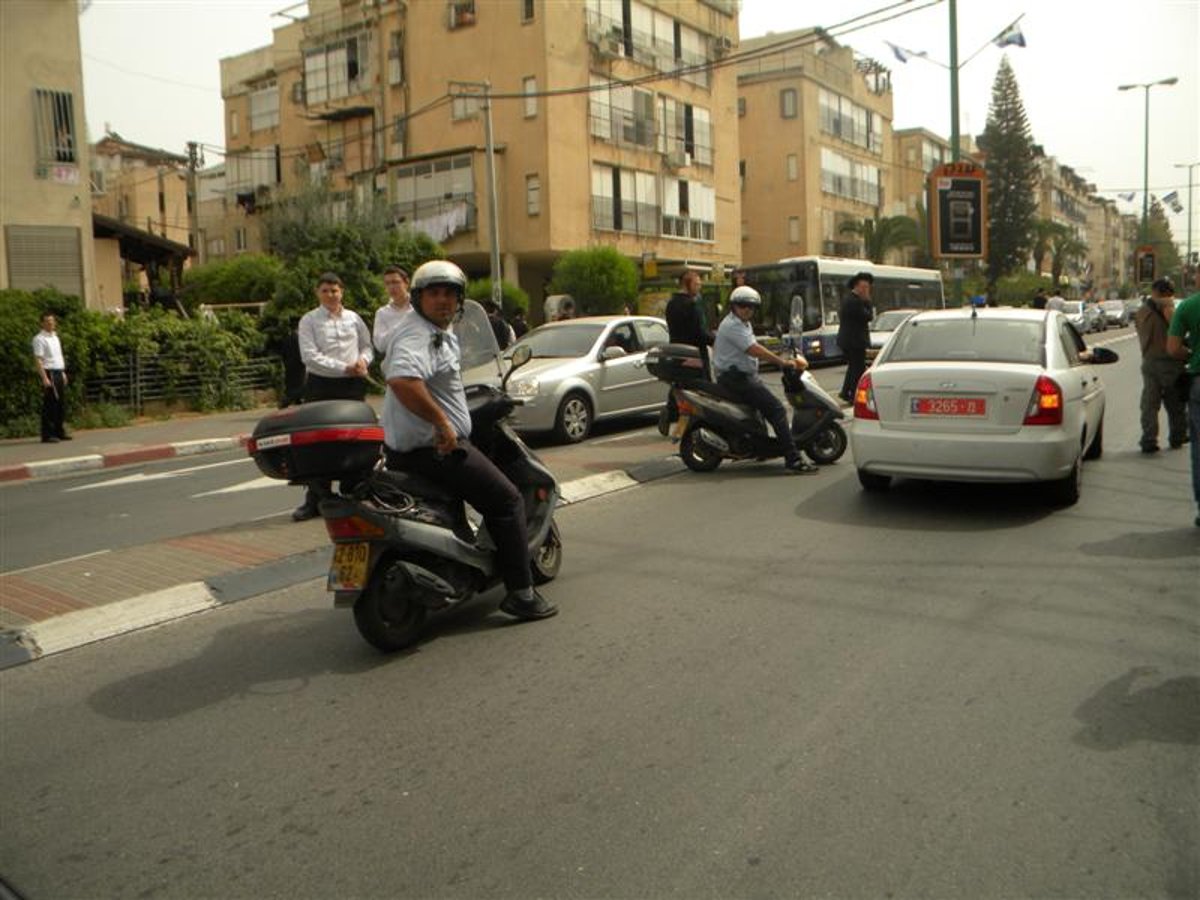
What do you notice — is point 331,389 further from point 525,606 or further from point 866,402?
point 866,402

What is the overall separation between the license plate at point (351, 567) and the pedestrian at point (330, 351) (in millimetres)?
3216

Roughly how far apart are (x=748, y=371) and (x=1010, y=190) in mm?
67845

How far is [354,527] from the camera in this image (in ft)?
16.7

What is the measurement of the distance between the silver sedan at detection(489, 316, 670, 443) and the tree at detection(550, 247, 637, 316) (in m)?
23.2

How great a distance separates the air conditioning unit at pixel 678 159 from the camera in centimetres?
4791

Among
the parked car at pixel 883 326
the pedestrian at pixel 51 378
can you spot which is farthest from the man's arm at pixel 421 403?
the parked car at pixel 883 326

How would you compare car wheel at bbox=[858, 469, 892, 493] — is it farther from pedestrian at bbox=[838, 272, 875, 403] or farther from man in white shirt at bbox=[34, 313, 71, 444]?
man in white shirt at bbox=[34, 313, 71, 444]

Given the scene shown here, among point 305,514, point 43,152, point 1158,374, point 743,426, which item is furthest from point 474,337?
point 43,152

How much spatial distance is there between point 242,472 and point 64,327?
298 inches

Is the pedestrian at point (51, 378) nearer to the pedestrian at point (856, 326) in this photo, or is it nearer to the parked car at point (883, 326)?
the pedestrian at point (856, 326)

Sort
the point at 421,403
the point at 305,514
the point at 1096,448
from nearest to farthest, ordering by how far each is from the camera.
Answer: the point at 421,403 < the point at 305,514 < the point at 1096,448

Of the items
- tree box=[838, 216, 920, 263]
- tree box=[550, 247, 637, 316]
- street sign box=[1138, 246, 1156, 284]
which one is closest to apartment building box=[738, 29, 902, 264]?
tree box=[838, 216, 920, 263]

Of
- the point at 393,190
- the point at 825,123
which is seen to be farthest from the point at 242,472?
the point at 825,123

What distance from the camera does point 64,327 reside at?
18.4 m
